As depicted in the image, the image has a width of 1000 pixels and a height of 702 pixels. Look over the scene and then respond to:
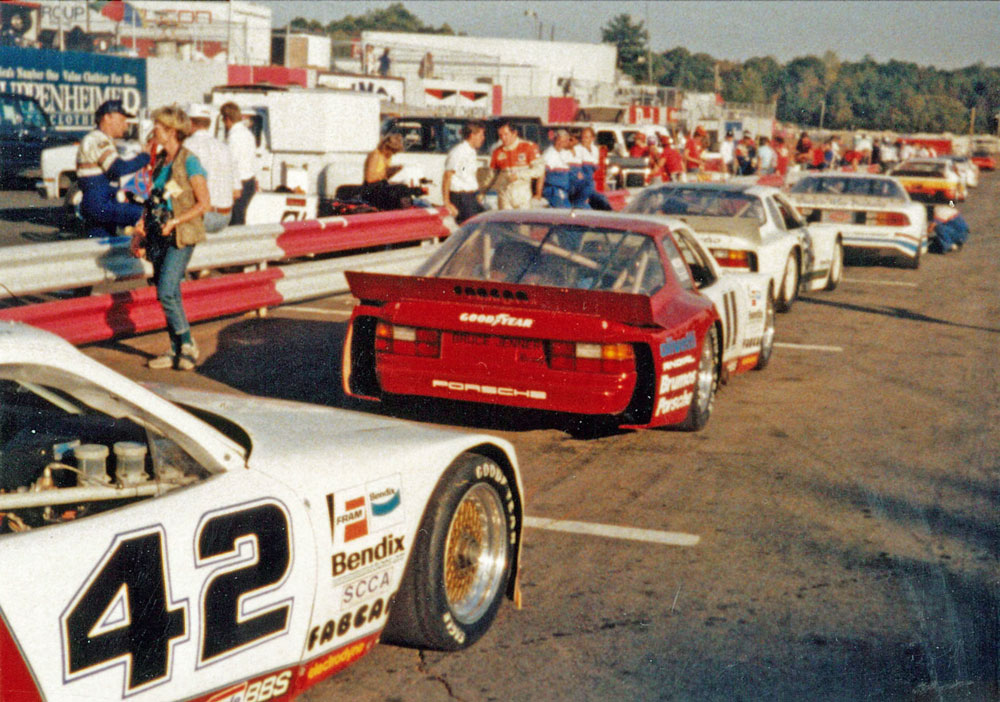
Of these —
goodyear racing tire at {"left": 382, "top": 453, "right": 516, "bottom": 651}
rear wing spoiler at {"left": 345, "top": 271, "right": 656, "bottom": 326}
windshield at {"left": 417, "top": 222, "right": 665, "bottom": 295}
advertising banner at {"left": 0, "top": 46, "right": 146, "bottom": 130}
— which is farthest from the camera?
advertising banner at {"left": 0, "top": 46, "right": 146, "bottom": 130}

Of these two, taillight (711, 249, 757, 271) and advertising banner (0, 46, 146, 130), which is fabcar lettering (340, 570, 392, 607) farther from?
advertising banner (0, 46, 146, 130)

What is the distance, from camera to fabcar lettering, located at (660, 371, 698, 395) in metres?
6.28

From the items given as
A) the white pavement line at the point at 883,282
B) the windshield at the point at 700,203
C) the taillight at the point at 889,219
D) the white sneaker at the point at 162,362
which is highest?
the windshield at the point at 700,203

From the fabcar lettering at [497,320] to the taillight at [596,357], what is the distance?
23 centimetres

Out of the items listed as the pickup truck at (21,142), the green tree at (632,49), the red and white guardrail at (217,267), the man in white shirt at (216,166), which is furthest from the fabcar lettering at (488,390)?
the green tree at (632,49)

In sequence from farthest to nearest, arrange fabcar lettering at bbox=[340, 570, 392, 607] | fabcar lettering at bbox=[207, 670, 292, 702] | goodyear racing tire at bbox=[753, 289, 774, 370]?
1. goodyear racing tire at bbox=[753, 289, 774, 370]
2. fabcar lettering at bbox=[340, 570, 392, 607]
3. fabcar lettering at bbox=[207, 670, 292, 702]

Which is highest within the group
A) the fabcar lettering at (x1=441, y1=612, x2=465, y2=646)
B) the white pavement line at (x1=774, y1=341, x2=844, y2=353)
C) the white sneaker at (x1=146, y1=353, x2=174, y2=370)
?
the fabcar lettering at (x1=441, y1=612, x2=465, y2=646)

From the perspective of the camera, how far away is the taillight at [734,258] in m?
10.6

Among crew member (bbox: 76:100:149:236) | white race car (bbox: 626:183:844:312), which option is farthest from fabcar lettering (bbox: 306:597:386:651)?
white race car (bbox: 626:183:844:312)

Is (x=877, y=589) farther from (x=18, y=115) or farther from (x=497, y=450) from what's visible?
(x=18, y=115)

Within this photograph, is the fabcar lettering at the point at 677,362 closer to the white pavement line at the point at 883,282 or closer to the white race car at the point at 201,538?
the white race car at the point at 201,538

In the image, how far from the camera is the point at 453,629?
149 inches

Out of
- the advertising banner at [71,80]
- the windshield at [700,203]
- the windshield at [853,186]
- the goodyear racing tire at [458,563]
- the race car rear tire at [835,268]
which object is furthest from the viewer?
the advertising banner at [71,80]

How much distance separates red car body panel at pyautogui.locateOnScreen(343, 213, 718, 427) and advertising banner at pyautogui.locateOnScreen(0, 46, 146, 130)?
899 inches
